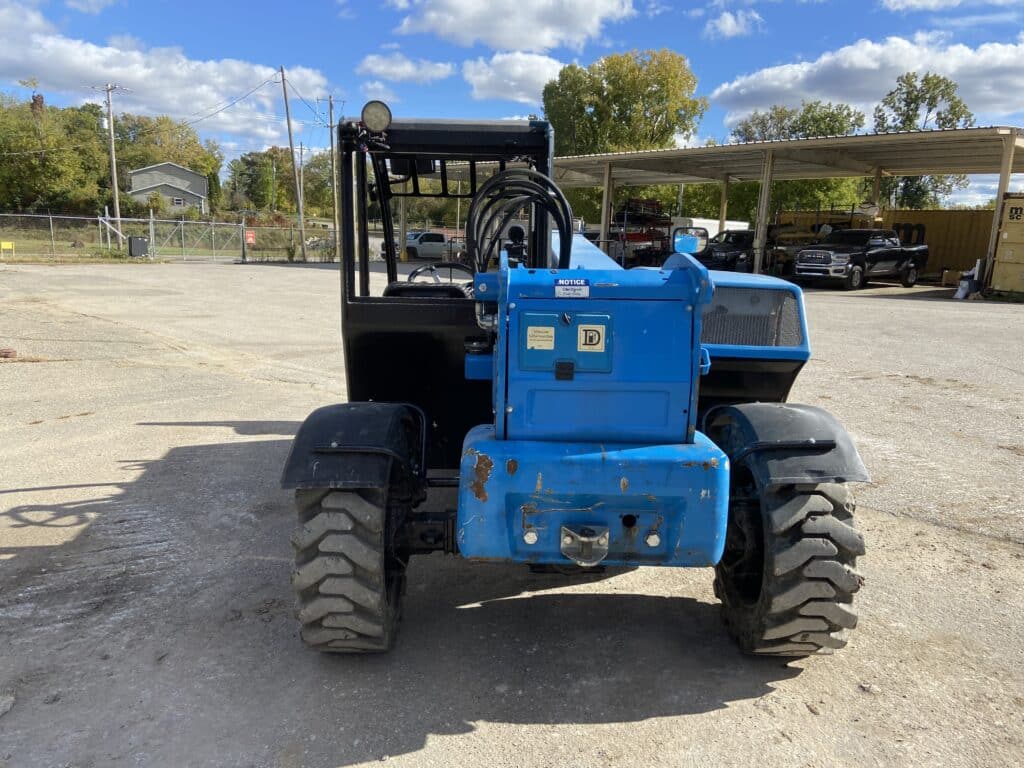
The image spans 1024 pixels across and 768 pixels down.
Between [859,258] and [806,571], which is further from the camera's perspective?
[859,258]

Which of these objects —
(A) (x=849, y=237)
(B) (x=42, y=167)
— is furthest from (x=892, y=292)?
(B) (x=42, y=167)

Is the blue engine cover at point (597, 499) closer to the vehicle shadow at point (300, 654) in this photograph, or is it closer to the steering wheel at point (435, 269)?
the vehicle shadow at point (300, 654)

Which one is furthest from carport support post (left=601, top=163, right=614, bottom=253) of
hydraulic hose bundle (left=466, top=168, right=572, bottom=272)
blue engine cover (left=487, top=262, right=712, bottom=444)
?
blue engine cover (left=487, top=262, right=712, bottom=444)

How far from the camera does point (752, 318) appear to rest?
15.6ft

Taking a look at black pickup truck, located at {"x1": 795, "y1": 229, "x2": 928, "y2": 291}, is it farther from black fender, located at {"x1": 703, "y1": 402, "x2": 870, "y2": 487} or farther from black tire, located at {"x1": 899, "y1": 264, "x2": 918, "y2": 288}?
black fender, located at {"x1": 703, "y1": 402, "x2": 870, "y2": 487}

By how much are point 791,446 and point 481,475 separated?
139 centimetres

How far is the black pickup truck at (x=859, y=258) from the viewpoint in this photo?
22844 millimetres

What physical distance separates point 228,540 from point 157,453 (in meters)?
2.16

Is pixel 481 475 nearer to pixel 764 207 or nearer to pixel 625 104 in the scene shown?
pixel 764 207

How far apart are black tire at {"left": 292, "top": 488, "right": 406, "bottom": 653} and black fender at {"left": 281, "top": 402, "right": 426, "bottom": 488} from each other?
0.30 feet

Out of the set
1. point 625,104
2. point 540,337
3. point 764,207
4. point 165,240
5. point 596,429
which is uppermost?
point 625,104

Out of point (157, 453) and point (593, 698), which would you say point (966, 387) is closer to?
point (593, 698)

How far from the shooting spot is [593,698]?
3150mm

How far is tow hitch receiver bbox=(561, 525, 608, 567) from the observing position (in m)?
2.85
